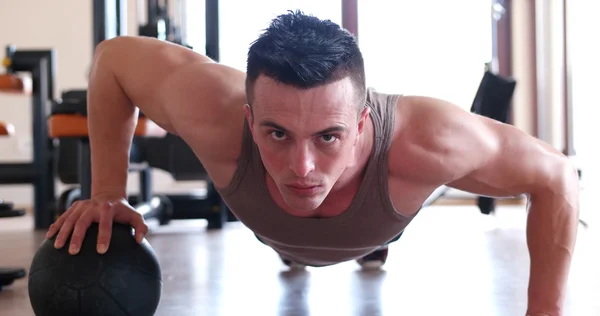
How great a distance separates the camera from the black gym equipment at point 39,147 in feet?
12.4

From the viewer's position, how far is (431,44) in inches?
214

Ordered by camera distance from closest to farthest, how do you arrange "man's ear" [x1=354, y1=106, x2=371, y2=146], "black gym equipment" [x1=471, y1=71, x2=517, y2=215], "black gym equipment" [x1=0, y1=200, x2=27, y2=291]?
1. "man's ear" [x1=354, y1=106, x2=371, y2=146]
2. "black gym equipment" [x1=0, y1=200, x2=27, y2=291]
3. "black gym equipment" [x1=471, y1=71, x2=517, y2=215]

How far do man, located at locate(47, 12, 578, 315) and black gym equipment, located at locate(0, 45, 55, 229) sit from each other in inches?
94.4

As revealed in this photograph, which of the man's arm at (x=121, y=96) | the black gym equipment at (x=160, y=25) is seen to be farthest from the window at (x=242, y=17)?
the man's arm at (x=121, y=96)

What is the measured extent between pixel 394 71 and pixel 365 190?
4074mm

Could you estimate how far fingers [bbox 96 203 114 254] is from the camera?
1361 millimetres

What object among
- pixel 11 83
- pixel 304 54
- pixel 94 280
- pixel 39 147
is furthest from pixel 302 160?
pixel 39 147

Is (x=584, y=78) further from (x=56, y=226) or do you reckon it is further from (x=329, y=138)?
(x=56, y=226)

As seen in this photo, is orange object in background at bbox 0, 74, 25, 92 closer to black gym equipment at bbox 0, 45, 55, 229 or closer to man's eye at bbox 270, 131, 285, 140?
black gym equipment at bbox 0, 45, 55, 229

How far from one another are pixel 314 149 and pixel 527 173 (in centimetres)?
50

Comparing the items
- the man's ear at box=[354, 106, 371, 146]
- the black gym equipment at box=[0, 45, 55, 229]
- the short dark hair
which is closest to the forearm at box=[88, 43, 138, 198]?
the short dark hair

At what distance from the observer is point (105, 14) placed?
2857mm

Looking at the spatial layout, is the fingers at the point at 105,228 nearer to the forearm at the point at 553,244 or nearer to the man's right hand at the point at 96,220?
the man's right hand at the point at 96,220

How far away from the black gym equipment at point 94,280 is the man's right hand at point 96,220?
13mm
